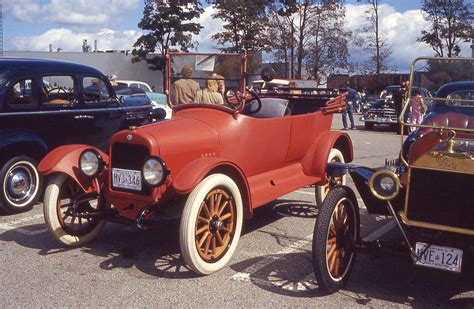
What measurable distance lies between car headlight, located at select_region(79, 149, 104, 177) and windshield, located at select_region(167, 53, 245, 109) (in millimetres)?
1133

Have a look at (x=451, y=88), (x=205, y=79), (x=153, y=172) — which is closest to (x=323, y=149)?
(x=451, y=88)

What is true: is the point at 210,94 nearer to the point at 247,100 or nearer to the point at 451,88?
the point at 247,100

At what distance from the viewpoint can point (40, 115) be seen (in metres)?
7.32

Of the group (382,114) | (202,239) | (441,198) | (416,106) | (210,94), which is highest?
(210,94)

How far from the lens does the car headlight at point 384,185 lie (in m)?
4.16

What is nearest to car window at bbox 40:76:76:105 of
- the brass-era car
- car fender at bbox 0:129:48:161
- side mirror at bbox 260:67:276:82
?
car fender at bbox 0:129:48:161

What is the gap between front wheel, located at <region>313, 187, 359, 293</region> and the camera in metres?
4.09

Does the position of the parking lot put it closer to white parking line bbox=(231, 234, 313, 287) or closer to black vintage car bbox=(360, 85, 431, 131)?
white parking line bbox=(231, 234, 313, 287)

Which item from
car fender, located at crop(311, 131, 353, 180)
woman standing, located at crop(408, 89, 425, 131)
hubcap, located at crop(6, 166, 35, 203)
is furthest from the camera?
hubcap, located at crop(6, 166, 35, 203)

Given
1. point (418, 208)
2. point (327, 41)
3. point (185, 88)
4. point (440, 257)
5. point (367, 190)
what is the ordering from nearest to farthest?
point (440, 257) < point (418, 208) < point (367, 190) < point (185, 88) < point (327, 41)

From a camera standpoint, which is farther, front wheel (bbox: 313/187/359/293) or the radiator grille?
front wheel (bbox: 313/187/359/293)

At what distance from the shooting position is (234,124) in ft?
18.4

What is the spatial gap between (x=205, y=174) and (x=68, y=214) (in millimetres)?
1455

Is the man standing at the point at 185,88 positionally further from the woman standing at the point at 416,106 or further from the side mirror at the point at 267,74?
the woman standing at the point at 416,106
